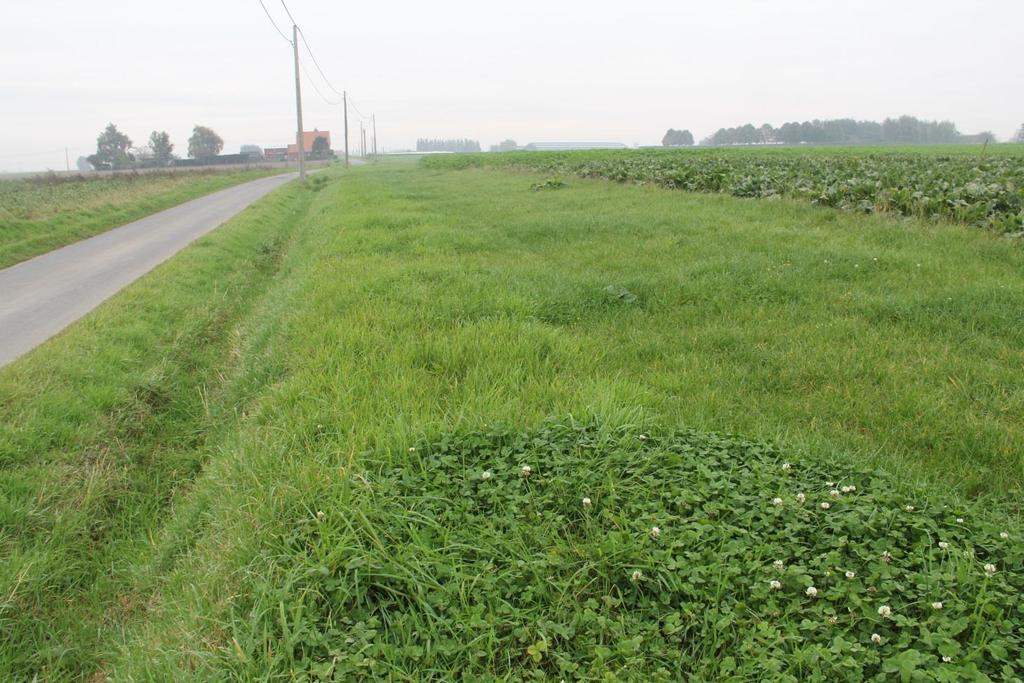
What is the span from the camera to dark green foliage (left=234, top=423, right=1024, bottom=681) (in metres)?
2.10

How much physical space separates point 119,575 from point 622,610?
293 cm

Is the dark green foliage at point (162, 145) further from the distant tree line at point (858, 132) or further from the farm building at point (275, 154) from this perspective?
the distant tree line at point (858, 132)

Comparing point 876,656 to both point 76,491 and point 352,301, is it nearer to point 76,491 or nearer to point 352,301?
point 76,491

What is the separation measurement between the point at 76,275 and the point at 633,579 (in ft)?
37.6

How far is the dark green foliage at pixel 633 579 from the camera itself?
82.8 inches

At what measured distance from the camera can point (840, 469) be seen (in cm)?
313

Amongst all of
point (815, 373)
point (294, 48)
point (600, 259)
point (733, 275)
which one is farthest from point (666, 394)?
point (294, 48)

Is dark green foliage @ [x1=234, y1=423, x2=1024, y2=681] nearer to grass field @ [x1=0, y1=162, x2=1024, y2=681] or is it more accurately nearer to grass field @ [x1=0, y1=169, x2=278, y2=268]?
grass field @ [x1=0, y1=162, x2=1024, y2=681]

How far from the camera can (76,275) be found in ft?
35.0

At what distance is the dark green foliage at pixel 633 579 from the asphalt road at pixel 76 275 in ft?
18.3

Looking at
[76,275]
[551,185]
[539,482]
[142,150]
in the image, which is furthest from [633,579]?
[142,150]

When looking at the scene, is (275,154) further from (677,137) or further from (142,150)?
(677,137)

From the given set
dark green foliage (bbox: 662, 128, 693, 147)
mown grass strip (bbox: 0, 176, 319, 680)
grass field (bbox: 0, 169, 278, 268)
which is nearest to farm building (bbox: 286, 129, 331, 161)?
dark green foliage (bbox: 662, 128, 693, 147)

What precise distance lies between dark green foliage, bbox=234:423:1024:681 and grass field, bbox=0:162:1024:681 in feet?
0.04
